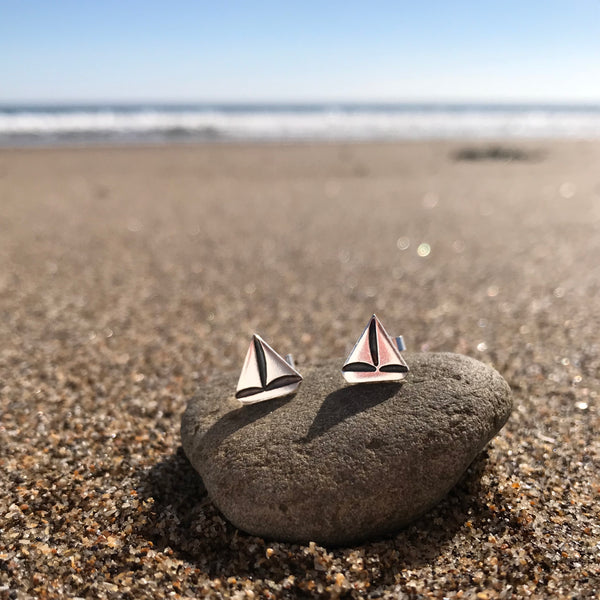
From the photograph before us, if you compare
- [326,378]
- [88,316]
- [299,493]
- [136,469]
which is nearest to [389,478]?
[299,493]

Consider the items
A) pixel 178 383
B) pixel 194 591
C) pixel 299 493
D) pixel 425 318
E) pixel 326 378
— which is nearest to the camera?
pixel 194 591

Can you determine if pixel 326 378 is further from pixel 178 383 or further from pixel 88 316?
pixel 88 316

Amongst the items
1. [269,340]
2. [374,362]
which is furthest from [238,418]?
[269,340]

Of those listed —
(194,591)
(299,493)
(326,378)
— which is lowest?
(194,591)

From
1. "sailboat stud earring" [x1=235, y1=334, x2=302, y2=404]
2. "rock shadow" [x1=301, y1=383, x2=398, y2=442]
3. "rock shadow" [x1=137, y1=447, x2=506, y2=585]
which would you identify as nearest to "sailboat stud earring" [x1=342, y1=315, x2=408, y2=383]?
"rock shadow" [x1=301, y1=383, x2=398, y2=442]

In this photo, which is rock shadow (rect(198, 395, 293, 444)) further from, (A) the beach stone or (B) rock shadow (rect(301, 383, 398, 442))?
(B) rock shadow (rect(301, 383, 398, 442))

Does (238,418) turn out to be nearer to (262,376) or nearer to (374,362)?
(262,376)
